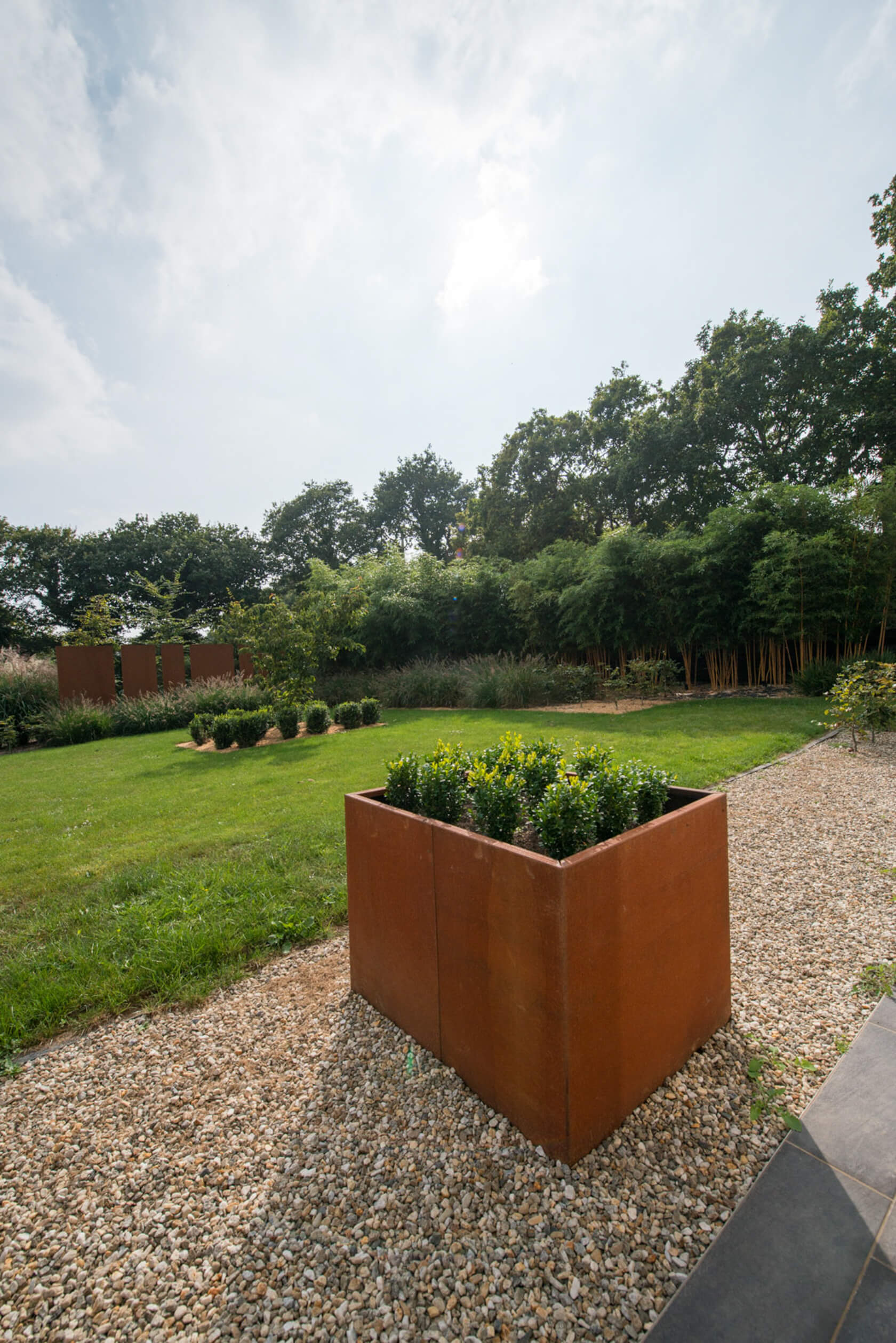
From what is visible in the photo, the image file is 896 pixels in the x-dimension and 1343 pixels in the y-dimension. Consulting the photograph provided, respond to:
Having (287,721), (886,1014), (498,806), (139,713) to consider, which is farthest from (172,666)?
(886,1014)

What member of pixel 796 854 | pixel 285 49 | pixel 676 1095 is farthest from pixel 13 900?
pixel 285 49

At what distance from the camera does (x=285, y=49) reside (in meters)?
3.79

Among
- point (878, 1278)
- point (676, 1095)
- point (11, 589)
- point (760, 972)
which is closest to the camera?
point (878, 1278)

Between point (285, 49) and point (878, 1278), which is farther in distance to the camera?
point (285, 49)

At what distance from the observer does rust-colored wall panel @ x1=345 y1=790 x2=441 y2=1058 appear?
1.75 meters

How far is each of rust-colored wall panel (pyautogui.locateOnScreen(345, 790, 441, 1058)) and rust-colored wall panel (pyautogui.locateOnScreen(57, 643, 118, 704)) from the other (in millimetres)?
11561

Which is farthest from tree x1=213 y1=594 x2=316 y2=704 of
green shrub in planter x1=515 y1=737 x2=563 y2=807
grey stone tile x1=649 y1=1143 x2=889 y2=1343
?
grey stone tile x1=649 y1=1143 x2=889 y2=1343

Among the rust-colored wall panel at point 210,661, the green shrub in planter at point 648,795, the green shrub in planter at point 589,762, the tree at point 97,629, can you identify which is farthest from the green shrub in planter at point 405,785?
the tree at point 97,629

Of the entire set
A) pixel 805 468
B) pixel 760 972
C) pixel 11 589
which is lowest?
pixel 760 972

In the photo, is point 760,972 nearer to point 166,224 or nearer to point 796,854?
point 796,854

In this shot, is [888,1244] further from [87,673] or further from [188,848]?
[87,673]

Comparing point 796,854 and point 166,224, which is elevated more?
point 166,224

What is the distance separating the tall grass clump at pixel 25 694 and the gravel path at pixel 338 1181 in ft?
35.9

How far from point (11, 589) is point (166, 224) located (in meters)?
23.1
